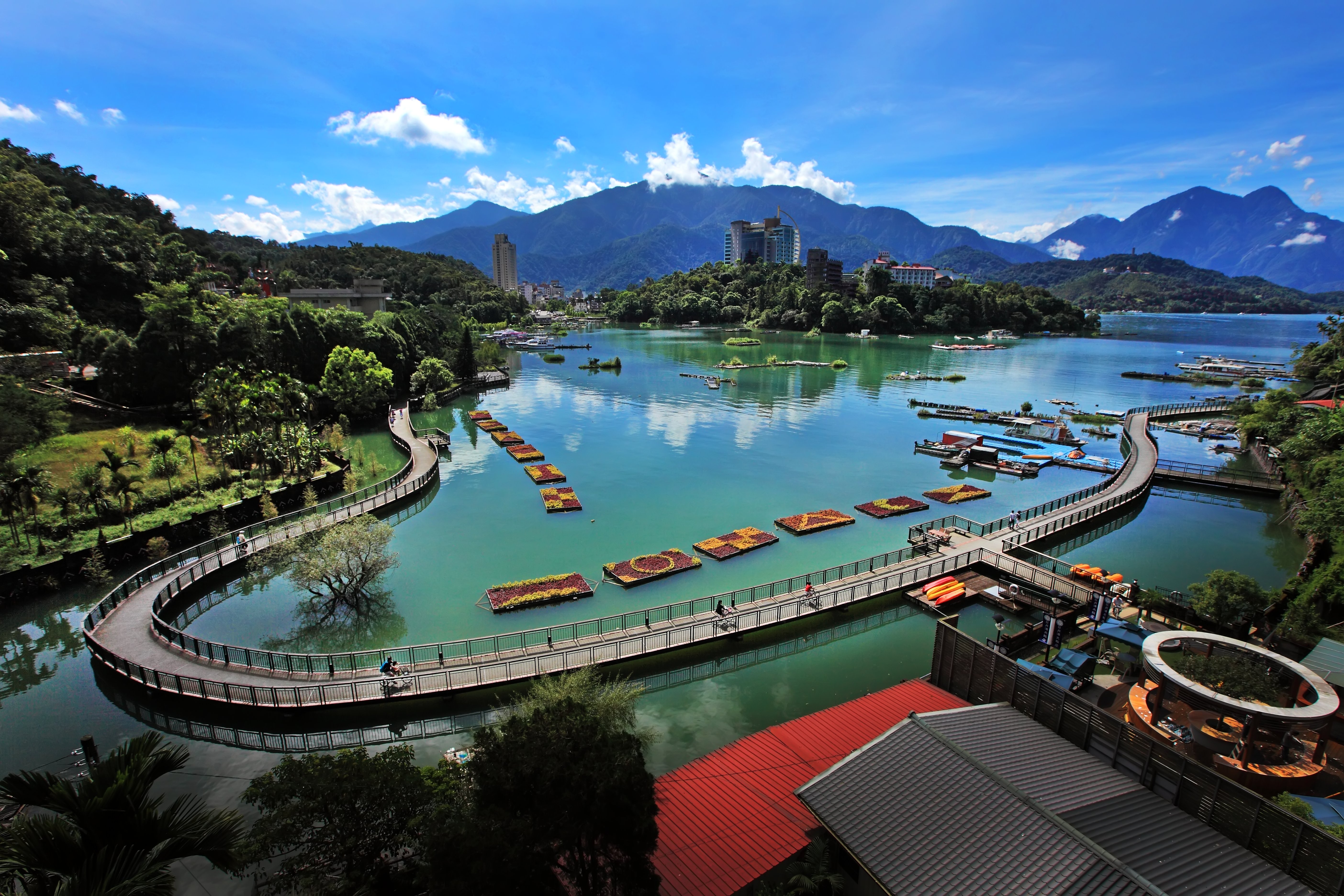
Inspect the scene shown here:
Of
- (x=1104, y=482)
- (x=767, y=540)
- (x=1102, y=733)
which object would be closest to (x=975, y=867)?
(x=1102, y=733)

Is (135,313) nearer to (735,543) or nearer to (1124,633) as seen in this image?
(735,543)

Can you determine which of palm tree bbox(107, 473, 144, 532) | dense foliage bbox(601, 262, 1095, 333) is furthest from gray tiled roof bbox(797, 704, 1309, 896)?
dense foliage bbox(601, 262, 1095, 333)

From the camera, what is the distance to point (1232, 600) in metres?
22.0

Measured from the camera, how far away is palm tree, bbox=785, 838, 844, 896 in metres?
11.2

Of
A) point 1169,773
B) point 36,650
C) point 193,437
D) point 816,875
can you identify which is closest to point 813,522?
point 1169,773

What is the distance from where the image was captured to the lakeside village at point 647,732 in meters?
8.80

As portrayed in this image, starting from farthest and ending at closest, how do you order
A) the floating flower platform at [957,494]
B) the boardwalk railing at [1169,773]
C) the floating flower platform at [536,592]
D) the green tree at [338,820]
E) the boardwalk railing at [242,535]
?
the floating flower platform at [957,494] < the floating flower platform at [536,592] < the boardwalk railing at [242,535] < the green tree at [338,820] < the boardwalk railing at [1169,773]

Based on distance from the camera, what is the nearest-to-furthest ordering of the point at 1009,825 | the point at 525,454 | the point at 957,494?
1. the point at 1009,825
2. the point at 957,494
3. the point at 525,454

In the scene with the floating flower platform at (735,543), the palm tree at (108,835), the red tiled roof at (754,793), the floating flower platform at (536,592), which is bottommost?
the floating flower platform at (536,592)

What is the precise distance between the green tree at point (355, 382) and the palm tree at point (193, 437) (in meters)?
12.3

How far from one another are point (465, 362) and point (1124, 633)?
8278 centimetres

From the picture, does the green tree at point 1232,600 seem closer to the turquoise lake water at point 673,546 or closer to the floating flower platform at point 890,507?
the turquoise lake water at point 673,546

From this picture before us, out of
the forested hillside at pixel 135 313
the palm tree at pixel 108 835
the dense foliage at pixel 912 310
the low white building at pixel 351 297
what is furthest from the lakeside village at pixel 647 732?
the dense foliage at pixel 912 310

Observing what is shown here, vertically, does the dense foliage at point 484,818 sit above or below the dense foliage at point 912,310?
below
